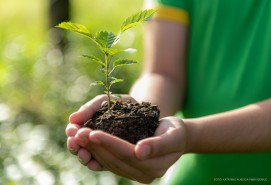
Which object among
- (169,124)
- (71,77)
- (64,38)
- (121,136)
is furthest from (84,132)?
(64,38)

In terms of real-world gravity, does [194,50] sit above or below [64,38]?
above

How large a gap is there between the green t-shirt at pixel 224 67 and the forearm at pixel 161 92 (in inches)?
Answer: 3.3

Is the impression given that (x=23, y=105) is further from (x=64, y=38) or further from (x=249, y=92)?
(x=249, y=92)

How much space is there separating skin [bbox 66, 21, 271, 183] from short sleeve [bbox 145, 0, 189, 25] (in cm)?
3

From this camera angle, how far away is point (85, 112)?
246 cm

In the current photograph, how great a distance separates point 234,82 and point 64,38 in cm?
321

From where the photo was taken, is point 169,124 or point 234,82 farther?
point 234,82

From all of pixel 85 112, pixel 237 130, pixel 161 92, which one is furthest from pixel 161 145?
pixel 161 92

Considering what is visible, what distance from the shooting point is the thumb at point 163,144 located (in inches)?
84.7

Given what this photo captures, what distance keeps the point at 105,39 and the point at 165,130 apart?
0.37 m

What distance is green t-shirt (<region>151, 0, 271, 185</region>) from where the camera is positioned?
2943 millimetres

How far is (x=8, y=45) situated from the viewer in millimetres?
6066

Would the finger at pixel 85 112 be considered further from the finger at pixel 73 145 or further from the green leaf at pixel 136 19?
the green leaf at pixel 136 19

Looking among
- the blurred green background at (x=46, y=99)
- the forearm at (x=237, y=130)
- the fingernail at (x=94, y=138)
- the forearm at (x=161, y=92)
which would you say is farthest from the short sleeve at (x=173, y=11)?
the fingernail at (x=94, y=138)
